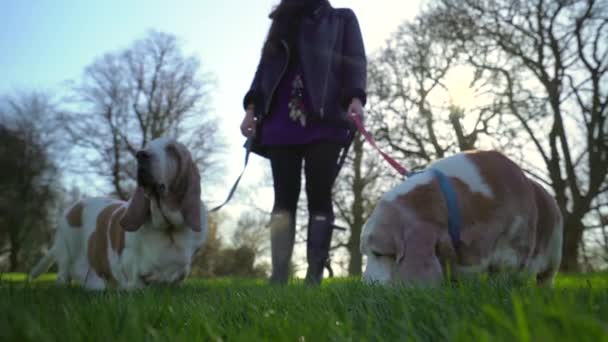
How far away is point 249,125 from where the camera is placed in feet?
14.5

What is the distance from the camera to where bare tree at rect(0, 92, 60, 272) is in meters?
21.1

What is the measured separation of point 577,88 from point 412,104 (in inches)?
186

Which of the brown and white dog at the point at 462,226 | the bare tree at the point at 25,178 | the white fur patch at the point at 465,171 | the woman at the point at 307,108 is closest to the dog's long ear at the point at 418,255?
the brown and white dog at the point at 462,226

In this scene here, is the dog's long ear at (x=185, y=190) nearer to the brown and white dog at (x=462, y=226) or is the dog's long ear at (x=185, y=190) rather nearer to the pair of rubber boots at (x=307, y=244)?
the pair of rubber boots at (x=307, y=244)

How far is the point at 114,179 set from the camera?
19.5 metres

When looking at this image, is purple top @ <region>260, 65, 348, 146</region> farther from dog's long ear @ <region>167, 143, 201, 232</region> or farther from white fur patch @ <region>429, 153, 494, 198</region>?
white fur patch @ <region>429, 153, 494, 198</region>

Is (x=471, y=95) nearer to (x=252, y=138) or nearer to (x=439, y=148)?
(x=439, y=148)

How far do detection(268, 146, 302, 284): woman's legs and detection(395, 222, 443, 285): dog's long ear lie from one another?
1505 mm

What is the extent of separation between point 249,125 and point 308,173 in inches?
26.1

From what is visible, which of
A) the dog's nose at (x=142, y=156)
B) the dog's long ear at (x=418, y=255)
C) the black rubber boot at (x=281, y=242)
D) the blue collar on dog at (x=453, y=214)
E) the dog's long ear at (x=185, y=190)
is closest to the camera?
the dog's long ear at (x=418, y=255)

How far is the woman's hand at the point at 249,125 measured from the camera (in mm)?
4387

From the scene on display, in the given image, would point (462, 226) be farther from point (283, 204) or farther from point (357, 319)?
point (283, 204)

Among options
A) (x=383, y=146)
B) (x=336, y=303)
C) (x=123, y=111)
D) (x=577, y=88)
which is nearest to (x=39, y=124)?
(x=123, y=111)

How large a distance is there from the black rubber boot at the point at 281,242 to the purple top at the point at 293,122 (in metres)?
0.59
